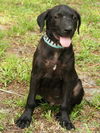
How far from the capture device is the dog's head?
14.6 feet

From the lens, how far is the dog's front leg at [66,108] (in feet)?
15.8

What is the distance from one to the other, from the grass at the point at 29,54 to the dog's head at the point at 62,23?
109cm

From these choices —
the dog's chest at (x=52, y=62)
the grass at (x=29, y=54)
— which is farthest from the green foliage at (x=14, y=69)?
the dog's chest at (x=52, y=62)

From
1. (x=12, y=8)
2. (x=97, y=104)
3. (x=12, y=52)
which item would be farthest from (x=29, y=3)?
(x=97, y=104)

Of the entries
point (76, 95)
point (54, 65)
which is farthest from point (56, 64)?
point (76, 95)

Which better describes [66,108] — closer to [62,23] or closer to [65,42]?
[65,42]

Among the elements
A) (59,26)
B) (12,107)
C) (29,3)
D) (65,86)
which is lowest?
(29,3)

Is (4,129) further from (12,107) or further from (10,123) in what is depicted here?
(12,107)

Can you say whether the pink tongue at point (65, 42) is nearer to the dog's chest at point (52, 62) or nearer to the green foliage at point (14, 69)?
the dog's chest at point (52, 62)

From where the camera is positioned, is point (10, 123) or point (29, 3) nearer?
point (10, 123)

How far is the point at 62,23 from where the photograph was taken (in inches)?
176

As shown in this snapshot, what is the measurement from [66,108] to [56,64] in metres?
0.64

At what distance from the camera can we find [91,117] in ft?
16.9

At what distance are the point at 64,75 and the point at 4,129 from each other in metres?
1.04
